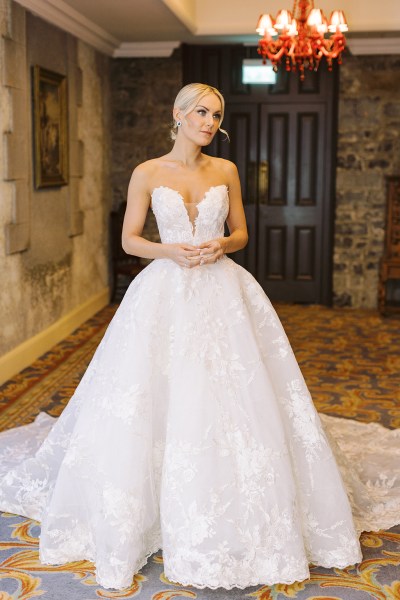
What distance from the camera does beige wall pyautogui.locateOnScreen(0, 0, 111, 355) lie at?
232 inches

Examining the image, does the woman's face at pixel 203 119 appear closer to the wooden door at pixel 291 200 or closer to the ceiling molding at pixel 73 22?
the ceiling molding at pixel 73 22

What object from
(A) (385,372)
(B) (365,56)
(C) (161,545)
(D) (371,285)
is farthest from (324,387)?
(B) (365,56)

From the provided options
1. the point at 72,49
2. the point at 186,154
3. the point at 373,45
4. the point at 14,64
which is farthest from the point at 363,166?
the point at 186,154

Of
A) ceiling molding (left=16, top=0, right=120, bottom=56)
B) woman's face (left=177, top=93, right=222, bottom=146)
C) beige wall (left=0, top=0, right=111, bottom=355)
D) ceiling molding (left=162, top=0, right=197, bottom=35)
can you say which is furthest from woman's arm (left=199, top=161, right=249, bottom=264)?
ceiling molding (left=162, top=0, right=197, bottom=35)

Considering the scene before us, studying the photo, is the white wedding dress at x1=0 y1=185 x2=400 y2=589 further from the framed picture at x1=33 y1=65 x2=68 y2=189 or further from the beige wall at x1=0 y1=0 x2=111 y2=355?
the framed picture at x1=33 y1=65 x2=68 y2=189

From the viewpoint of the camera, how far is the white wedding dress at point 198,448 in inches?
113

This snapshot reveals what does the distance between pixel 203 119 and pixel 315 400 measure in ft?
9.29

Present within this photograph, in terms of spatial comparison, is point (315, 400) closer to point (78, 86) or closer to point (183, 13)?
point (183, 13)

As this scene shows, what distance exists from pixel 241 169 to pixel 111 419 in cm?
637

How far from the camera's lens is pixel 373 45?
8484 mm

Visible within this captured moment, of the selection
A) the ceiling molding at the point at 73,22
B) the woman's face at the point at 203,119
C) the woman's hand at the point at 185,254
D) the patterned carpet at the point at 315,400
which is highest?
the ceiling molding at the point at 73,22

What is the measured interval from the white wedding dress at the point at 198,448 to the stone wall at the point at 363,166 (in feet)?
19.3

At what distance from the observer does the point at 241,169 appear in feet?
29.7

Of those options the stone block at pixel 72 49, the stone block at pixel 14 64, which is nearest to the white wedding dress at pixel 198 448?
the stone block at pixel 14 64
